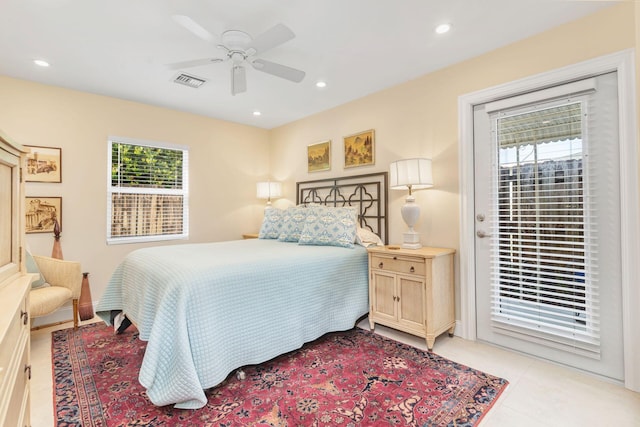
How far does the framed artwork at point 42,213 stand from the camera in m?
3.13

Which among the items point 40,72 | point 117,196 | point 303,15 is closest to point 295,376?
point 303,15

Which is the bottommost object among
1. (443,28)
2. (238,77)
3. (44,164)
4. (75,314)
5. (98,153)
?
(75,314)

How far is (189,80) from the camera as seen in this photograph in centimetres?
311

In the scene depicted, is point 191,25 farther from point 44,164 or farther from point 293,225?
point 44,164

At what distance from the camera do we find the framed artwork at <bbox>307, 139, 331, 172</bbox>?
4062 millimetres

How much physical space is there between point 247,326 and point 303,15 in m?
2.16

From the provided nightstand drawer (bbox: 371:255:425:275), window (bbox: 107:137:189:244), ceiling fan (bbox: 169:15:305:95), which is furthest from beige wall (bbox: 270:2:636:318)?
window (bbox: 107:137:189:244)

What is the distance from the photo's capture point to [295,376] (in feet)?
6.95

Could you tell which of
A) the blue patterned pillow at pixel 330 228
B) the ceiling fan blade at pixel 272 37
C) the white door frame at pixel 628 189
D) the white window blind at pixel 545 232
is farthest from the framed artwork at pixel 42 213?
the white door frame at pixel 628 189

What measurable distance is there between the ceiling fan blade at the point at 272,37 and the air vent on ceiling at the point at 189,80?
3.89ft

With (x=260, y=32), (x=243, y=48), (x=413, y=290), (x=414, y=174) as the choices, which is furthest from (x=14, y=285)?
(x=414, y=174)

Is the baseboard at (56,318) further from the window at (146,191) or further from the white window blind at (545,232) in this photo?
the white window blind at (545,232)

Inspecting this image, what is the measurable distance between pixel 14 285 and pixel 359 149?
3.13 m

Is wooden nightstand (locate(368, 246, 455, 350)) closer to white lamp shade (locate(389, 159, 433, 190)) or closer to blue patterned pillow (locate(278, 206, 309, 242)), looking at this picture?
white lamp shade (locate(389, 159, 433, 190))
